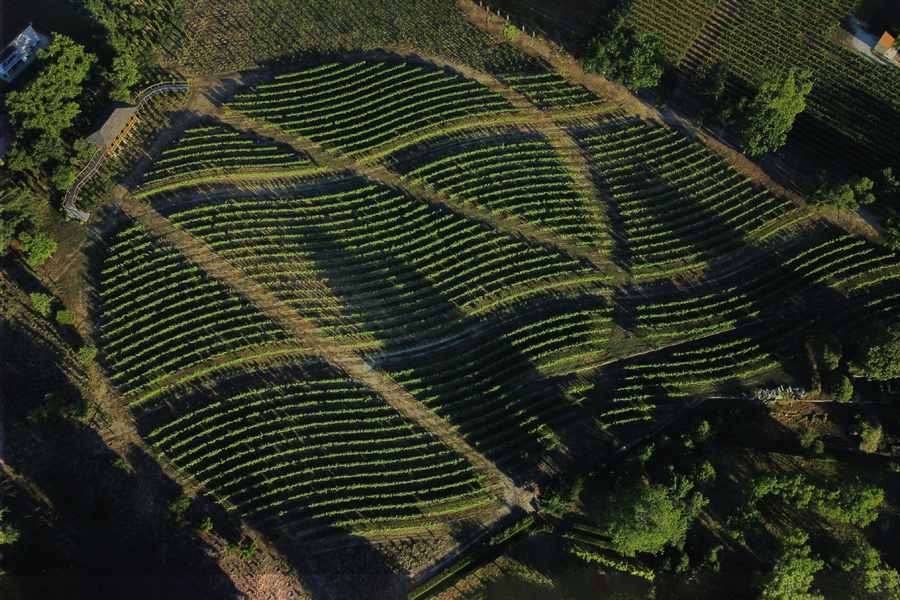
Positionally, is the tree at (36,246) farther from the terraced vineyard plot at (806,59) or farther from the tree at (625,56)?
the terraced vineyard plot at (806,59)

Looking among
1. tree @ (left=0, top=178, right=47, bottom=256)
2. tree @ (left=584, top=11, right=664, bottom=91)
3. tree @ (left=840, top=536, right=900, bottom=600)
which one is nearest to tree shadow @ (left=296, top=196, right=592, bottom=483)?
tree @ (left=840, top=536, right=900, bottom=600)

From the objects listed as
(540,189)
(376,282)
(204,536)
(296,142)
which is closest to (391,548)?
(204,536)

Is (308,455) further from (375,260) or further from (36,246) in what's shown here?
(36,246)

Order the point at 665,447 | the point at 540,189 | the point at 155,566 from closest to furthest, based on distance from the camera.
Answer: the point at 155,566 < the point at 665,447 < the point at 540,189

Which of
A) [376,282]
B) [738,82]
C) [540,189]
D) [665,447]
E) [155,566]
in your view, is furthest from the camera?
[738,82]

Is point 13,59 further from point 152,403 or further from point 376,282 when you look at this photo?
point 376,282

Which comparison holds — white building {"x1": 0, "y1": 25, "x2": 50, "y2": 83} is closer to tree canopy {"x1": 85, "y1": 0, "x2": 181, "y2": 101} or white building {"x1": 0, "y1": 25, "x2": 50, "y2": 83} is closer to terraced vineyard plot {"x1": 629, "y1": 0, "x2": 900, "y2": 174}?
tree canopy {"x1": 85, "y1": 0, "x2": 181, "y2": 101}

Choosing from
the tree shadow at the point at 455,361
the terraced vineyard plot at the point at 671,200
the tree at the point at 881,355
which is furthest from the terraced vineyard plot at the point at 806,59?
the tree shadow at the point at 455,361
